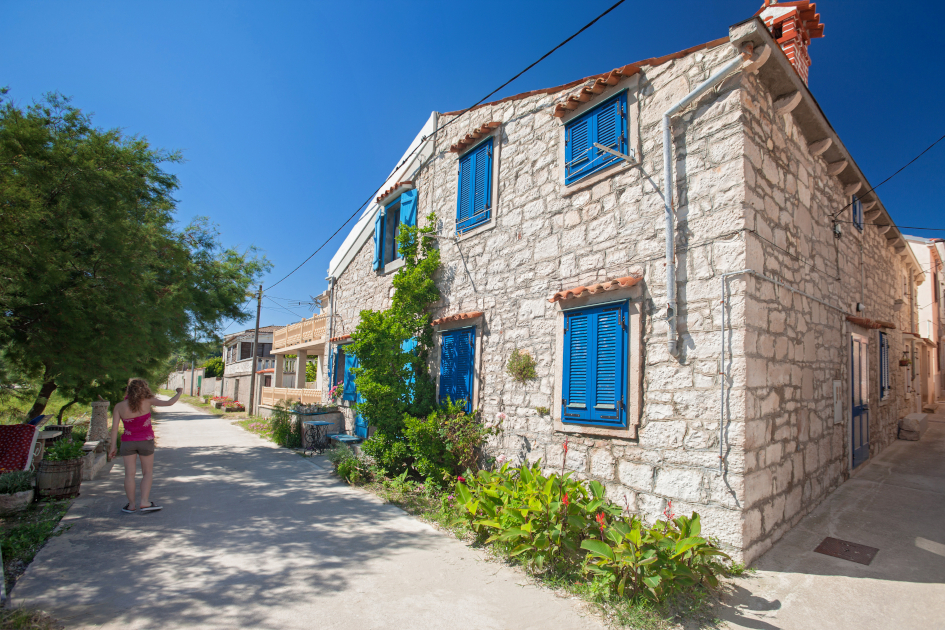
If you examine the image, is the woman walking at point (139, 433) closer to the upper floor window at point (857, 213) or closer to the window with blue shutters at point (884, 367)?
the upper floor window at point (857, 213)

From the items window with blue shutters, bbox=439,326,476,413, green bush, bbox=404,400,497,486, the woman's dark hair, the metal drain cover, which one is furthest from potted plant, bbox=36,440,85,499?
the metal drain cover

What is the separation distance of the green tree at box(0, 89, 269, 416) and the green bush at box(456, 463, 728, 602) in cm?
529

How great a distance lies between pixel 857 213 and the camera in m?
7.78

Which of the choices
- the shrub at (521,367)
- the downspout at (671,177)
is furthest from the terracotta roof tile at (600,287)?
the shrub at (521,367)

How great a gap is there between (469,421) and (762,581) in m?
3.86

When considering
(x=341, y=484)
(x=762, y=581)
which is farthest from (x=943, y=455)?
(x=341, y=484)

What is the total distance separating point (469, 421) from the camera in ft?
22.4

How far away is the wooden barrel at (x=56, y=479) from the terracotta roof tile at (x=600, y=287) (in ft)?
22.3

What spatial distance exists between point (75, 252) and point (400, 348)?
4.51 m

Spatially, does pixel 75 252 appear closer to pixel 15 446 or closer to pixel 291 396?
pixel 15 446

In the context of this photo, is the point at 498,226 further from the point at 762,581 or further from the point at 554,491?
the point at 762,581

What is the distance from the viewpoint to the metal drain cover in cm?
433

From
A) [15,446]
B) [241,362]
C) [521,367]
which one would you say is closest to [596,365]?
[521,367]

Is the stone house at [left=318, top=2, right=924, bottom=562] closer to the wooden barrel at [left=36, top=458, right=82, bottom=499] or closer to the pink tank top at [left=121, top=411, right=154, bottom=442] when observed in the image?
the pink tank top at [left=121, top=411, right=154, bottom=442]
